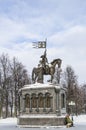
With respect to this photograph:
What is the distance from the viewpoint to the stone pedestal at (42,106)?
3244cm

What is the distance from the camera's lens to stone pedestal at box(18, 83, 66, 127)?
32438mm

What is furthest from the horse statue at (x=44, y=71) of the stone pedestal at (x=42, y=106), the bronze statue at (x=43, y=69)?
the stone pedestal at (x=42, y=106)

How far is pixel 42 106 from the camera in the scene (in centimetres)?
3350

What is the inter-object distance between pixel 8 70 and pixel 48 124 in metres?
27.7

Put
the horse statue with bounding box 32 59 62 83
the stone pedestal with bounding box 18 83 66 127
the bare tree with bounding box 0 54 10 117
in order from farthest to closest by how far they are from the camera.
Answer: the bare tree with bounding box 0 54 10 117 < the horse statue with bounding box 32 59 62 83 < the stone pedestal with bounding box 18 83 66 127

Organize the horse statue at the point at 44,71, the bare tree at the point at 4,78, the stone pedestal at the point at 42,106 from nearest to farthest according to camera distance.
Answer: the stone pedestal at the point at 42,106 < the horse statue at the point at 44,71 < the bare tree at the point at 4,78

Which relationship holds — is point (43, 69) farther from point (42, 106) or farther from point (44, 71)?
point (42, 106)

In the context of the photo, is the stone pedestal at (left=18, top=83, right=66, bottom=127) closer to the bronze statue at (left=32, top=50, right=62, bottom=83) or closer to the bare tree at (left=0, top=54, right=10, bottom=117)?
the bronze statue at (left=32, top=50, right=62, bottom=83)

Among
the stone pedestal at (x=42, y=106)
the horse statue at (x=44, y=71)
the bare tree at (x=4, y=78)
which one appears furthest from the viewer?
the bare tree at (x=4, y=78)

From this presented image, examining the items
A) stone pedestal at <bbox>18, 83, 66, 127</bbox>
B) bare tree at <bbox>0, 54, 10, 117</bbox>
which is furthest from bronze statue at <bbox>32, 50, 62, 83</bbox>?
bare tree at <bbox>0, 54, 10, 117</bbox>

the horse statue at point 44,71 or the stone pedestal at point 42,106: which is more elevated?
the horse statue at point 44,71

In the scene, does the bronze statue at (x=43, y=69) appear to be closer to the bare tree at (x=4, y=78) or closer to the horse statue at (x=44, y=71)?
the horse statue at (x=44, y=71)

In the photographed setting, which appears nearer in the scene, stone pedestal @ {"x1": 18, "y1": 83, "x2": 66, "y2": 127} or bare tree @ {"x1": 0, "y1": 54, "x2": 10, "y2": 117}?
stone pedestal @ {"x1": 18, "y1": 83, "x2": 66, "y2": 127}

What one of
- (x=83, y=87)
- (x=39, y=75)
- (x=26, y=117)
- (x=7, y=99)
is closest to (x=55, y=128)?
(x=26, y=117)
